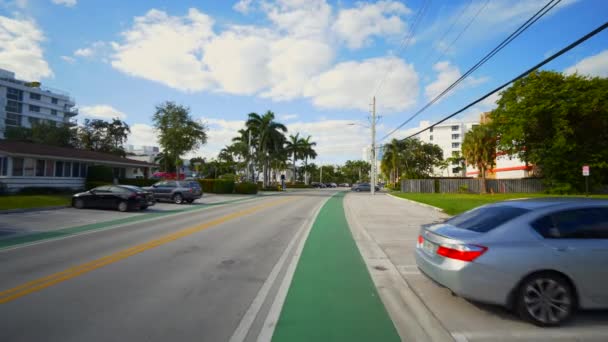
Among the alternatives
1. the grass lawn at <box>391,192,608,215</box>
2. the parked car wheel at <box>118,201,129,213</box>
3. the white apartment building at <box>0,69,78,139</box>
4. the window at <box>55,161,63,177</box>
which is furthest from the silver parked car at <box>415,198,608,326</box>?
the white apartment building at <box>0,69,78,139</box>

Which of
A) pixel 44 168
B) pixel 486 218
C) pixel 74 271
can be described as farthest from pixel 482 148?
pixel 44 168

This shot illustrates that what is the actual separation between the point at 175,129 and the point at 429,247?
3906 cm


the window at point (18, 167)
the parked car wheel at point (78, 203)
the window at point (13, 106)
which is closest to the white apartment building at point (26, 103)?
the window at point (13, 106)

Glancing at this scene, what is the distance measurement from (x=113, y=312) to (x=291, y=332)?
2.36 meters

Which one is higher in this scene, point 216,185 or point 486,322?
point 216,185

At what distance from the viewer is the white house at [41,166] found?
24.1m

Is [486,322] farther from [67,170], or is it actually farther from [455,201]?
[67,170]

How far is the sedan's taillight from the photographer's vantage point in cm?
400

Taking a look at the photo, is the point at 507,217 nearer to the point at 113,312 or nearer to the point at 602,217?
the point at 602,217

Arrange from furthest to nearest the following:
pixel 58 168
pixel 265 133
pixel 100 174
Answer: pixel 265 133 → pixel 100 174 → pixel 58 168

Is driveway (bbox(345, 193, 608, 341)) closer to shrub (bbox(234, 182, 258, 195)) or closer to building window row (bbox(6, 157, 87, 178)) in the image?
building window row (bbox(6, 157, 87, 178))

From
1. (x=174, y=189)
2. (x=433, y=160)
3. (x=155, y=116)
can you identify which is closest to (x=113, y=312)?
(x=174, y=189)

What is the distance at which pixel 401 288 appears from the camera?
215 inches

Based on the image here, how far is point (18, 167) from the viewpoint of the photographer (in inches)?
983
